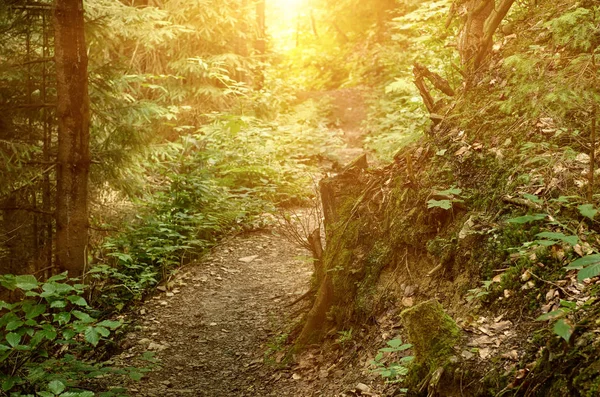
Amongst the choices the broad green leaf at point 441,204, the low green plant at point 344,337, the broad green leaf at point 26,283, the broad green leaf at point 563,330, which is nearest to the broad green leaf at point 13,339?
the broad green leaf at point 26,283

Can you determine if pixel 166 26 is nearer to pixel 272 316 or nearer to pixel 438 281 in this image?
pixel 272 316

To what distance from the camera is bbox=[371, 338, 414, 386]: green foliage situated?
330cm

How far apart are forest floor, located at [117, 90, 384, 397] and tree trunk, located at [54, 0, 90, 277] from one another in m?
1.42

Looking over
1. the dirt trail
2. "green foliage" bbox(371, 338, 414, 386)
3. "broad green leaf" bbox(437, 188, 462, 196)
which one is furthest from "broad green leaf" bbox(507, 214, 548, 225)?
the dirt trail

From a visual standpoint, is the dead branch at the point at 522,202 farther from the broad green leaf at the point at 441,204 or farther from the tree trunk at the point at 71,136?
the tree trunk at the point at 71,136

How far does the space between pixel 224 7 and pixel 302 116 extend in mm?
4940

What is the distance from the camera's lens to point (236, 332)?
6223 mm

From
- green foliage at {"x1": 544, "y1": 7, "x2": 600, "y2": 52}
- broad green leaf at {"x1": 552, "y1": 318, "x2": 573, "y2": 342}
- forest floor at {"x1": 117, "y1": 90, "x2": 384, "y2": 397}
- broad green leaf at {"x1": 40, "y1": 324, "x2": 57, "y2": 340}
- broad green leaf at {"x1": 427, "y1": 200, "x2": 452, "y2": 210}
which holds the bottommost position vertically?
forest floor at {"x1": 117, "y1": 90, "x2": 384, "y2": 397}

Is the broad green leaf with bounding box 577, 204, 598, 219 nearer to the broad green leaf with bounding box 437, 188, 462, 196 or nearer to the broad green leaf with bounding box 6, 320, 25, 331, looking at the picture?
the broad green leaf with bounding box 437, 188, 462, 196

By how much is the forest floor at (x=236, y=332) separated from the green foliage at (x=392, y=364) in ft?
0.73

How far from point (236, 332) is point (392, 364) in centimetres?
305

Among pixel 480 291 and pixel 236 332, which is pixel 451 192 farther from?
pixel 236 332

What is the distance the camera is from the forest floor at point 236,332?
15.6ft

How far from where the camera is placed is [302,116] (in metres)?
16.4
